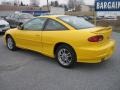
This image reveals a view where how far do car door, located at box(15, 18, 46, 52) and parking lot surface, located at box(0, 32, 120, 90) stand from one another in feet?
1.46

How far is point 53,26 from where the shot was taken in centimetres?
702

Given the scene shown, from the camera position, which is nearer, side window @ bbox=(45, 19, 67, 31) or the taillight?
the taillight

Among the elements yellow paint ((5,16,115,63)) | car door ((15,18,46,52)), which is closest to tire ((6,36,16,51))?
car door ((15,18,46,52))

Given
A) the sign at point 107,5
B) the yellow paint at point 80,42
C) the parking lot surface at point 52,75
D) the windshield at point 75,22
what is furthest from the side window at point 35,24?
the sign at point 107,5

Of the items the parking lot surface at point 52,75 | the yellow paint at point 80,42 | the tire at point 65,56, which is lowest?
the parking lot surface at point 52,75

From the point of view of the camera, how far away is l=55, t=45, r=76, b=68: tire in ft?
21.0

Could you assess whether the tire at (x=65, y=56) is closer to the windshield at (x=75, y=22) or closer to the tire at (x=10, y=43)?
the windshield at (x=75, y=22)

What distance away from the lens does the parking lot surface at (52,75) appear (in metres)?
5.26

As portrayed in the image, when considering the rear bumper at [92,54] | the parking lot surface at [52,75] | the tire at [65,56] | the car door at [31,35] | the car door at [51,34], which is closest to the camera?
the parking lot surface at [52,75]

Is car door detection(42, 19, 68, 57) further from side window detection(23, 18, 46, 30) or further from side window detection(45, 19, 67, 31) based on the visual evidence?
side window detection(23, 18, 46, 30)

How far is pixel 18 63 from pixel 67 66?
5.14 feet

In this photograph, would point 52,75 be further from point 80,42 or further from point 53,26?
point 53,26

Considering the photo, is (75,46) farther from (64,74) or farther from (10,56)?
(10,56)

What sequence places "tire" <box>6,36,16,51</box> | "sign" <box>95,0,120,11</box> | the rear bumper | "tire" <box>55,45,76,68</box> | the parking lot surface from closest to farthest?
the parking lot surface, the rear bumper, "tire" <box>55,45,76,68</box>, "tire" <box>6,36,16,51</box>, "sign" <box>95,0,120,11</box>
